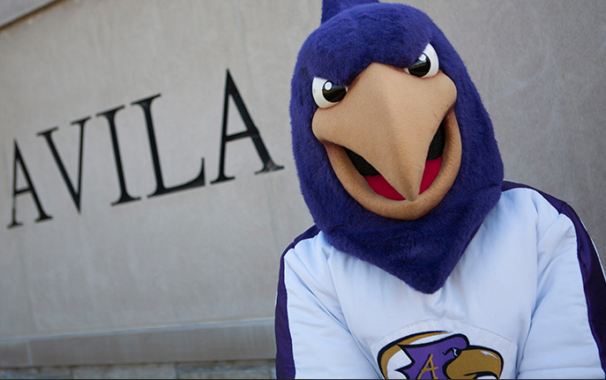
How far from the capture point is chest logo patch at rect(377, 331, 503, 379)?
1.08m

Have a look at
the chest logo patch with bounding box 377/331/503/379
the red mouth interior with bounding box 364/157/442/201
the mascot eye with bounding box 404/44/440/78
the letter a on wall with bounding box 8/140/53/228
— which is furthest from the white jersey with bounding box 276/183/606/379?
the letter a on wall with bounding box 8/140/53/228

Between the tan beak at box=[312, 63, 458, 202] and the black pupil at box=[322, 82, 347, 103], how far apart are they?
0.02m

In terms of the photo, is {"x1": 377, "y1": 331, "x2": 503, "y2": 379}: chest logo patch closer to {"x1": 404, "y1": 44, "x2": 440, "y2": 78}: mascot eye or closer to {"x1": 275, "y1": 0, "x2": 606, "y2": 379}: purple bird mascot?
{"x1": 275, "y1": 0, "x2": 606, "y2": 379}: purple bird mascot

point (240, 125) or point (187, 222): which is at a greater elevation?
point (240, 125)

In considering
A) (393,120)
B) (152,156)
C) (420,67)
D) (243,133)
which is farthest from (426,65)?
(152,156)

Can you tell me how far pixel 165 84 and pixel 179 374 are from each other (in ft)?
6.81

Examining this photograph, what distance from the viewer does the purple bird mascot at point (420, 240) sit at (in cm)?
105

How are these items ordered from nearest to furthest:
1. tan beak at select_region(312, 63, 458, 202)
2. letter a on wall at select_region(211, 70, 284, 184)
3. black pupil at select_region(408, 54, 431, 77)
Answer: tan beak at select_region(312, 63, 458, 202) < black pupil at select_region(408, 54, 431, 77) < letter a on wall at select_region(211, 70, 284, 184)

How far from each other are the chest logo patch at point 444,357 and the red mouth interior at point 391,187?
334 mm

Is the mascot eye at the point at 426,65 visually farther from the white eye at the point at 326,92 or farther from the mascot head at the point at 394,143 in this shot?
the white eye at the point at 326,92

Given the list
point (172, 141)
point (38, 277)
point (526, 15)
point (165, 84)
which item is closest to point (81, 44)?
point (165, 84)

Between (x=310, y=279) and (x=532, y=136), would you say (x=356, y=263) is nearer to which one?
(x=310, y=279)

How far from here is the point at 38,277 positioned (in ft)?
13.1

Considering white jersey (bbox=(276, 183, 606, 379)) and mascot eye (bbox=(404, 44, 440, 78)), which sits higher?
mascot eye (bbox=(404, 44, 440, 78))
